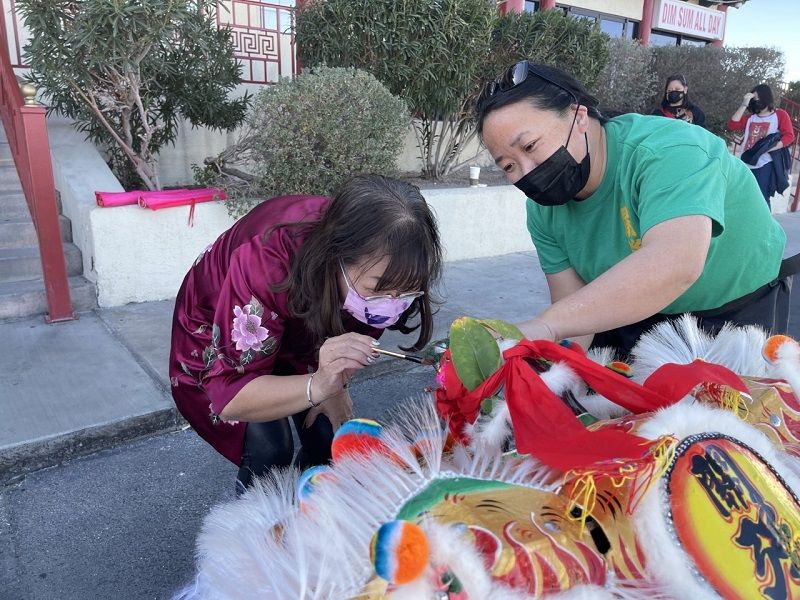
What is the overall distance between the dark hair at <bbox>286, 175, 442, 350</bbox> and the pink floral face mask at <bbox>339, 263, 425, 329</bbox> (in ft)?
0.10

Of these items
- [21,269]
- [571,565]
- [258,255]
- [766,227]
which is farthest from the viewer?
[21,269]

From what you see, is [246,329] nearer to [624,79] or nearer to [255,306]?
[255,306]

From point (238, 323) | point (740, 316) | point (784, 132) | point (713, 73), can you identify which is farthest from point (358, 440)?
point (713, 73)

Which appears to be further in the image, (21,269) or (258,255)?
(21,269)

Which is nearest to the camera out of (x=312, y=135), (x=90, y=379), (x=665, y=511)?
(x=665, y=511)

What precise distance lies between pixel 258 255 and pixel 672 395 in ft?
3.46

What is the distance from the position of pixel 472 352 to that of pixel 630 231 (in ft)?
2.35

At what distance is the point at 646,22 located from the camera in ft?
45.6

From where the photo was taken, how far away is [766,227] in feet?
5.87

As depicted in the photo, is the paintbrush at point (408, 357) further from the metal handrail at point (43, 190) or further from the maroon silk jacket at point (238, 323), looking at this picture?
the metal handrail at point (43, 190)

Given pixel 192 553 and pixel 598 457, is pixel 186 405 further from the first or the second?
pixel 598 457

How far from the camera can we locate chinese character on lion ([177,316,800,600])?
811 millimetres

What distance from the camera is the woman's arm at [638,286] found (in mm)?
1315

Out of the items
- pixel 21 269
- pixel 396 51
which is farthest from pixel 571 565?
pixel 396 51
